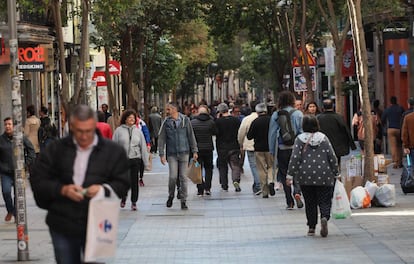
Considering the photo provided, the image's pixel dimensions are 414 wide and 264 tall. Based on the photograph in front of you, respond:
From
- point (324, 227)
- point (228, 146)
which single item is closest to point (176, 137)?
point (228, 146)

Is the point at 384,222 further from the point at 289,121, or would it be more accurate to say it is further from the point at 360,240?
the point at 289,121

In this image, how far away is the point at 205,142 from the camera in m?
22.3

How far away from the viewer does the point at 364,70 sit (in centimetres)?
1917

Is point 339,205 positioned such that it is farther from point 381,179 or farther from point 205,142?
point 205,142

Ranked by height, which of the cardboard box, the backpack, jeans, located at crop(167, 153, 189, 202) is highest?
the backpack

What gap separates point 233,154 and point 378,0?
9.74m

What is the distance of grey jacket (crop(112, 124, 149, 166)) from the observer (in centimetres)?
1942

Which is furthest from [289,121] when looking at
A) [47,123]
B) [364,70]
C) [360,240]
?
[47,123]

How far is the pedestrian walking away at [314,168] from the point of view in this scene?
14133 mm

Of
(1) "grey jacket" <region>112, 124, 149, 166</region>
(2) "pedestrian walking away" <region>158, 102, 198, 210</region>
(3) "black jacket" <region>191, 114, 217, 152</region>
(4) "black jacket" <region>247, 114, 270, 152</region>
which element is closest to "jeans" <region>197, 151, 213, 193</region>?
(3) "black jacket" <region>191, 114, 217, 152</region>

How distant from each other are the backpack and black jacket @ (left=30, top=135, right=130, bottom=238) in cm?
1080

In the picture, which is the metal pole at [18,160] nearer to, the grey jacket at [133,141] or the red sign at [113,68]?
the grey jacket at [133,141]

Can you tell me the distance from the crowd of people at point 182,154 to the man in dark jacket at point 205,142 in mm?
19

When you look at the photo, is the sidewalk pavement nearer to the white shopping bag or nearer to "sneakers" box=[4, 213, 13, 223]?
"sneakers" box=[4, 213, 13, 223]
